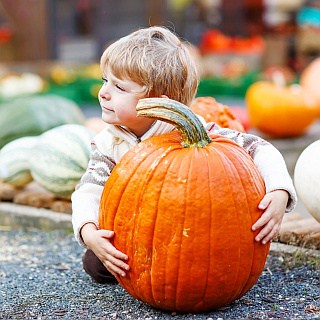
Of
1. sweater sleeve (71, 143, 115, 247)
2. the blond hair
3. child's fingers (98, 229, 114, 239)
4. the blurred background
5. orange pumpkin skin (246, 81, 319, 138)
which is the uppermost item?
the blond hair

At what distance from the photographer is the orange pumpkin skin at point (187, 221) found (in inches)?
107

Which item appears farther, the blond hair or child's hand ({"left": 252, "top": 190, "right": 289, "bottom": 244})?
the blond hair

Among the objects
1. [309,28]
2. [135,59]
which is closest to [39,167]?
[135,59]

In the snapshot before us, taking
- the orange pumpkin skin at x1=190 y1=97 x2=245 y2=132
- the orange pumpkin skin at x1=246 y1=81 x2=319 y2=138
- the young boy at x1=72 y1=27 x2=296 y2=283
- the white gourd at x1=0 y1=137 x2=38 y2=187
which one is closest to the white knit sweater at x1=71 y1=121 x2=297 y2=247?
the young boy at x1=72 y1=27 x2=296 y2=283

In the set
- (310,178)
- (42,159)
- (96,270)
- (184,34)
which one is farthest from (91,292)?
(184,34)

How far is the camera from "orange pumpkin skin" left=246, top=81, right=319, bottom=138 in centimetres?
684

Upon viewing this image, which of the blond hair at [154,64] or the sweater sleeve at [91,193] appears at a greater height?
the blond hair at [154,64]

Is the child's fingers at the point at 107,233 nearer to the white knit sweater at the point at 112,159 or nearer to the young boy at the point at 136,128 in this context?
the young boy at the point at 136,128

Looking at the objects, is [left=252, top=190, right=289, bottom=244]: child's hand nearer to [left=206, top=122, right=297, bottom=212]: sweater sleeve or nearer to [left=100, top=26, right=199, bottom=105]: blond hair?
[left=206, top=122, right=297, bottom=212]: sweater sleeve

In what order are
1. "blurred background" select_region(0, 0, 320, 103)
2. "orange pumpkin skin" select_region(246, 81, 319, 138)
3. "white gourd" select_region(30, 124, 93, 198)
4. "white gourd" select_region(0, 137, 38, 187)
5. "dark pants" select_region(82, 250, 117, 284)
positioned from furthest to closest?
"blurred background" select_region(0, 0, 320, 103)
"orange pumpkin skin" select_region(246, 81, 319, 138)
"white gourd" select_region(0, 137, 38, 187)
"white gourd" select_region(30, 124, 93, 198)
"dark pants" select_region(82, 250, 117, 284)

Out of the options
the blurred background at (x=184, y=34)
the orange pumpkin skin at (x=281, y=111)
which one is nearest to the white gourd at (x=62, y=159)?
the orange pumpkin skin at (x=281, y=111)

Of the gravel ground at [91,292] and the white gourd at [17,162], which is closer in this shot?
the gravel ground at [91,292]

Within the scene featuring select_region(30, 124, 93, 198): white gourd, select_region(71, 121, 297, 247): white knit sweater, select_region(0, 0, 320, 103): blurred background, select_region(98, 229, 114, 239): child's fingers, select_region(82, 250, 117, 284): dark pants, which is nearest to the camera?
select_region(98, 229, 114, 239): child's fingers

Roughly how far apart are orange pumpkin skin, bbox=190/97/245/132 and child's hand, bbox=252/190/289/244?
1281 millimetres
